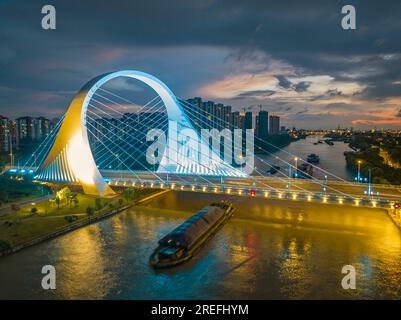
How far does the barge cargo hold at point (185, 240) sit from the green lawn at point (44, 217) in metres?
4.65

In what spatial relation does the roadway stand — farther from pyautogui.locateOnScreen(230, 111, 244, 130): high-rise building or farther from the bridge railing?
pyautogui.locateOnScreen(230, 111, 244, 130): high-rise building

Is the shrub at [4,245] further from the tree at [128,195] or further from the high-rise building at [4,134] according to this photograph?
the high-rise building at [4,134]

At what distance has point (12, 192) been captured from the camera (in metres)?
19.9

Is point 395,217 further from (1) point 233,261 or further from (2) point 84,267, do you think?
(2) point 84,267

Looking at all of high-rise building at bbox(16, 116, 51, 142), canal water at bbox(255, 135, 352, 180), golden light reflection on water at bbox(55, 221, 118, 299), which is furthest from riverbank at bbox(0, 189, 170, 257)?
high-rise building at bbox(16, 116, 51, 142)

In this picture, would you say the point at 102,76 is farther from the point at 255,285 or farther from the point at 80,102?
the point at 255,285

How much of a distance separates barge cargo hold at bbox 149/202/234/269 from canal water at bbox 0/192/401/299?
27cm

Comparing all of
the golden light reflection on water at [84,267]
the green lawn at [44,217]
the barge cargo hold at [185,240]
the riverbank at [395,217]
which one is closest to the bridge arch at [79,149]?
the green lawn at [44,217]

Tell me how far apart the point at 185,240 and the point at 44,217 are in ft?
22.9

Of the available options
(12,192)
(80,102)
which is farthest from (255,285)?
(12,192)

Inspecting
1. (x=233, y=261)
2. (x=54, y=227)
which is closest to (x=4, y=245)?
(x=54, y=227)

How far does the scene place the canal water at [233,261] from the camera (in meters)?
9.01

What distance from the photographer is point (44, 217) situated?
14.9 m
